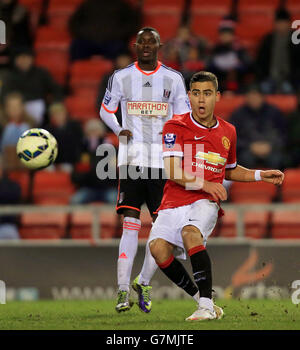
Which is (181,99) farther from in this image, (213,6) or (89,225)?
(213,6)

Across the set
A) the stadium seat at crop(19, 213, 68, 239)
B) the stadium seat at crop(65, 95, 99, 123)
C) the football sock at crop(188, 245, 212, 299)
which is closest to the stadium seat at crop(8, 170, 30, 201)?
the stadium seat at crop(19, 213, 68, 239)

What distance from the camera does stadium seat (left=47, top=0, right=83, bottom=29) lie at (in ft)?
51.6

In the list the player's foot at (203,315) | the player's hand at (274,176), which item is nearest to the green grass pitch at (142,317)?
the player's foot at (203,315)

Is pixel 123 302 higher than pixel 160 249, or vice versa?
pixel 160 249

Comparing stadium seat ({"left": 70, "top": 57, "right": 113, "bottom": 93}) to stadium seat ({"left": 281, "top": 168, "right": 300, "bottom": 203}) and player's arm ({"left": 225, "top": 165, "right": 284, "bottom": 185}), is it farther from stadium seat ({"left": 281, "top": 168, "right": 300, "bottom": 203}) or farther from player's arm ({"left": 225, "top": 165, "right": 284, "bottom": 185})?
player's arm ({"left": 225, "top": 165, "right": 284, "bottom": 185})

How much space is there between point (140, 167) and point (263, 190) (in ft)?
14.9

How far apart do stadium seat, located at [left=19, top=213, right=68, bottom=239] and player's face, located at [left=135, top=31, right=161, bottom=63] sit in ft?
14.9

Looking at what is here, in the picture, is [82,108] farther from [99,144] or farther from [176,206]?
[176,206]

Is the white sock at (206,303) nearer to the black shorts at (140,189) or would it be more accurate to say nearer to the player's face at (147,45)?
the black shorts at (140,189)

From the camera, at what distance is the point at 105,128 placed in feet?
41.7

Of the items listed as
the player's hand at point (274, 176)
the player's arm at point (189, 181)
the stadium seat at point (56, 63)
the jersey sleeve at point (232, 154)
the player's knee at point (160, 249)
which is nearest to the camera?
the player's arm at point (189, 181)

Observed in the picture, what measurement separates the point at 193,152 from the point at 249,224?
4.96m

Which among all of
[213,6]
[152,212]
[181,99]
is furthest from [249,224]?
[213,6]

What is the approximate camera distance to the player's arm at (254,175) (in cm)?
693
